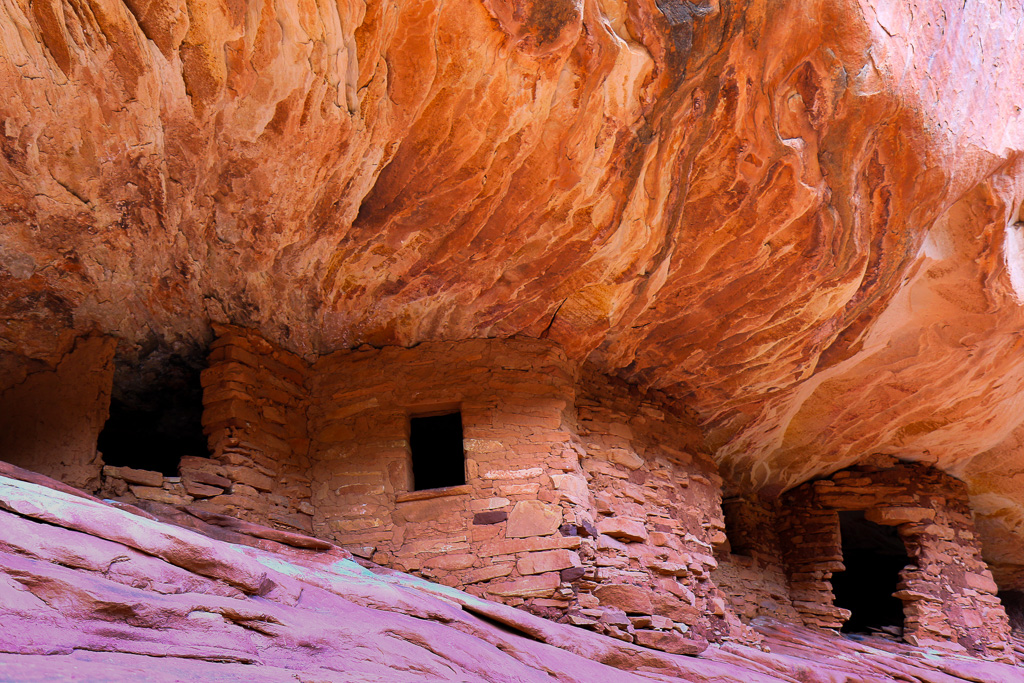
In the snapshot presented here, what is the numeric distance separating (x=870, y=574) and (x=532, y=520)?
22.9 feet

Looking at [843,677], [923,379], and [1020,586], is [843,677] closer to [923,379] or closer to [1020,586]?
[923,379]

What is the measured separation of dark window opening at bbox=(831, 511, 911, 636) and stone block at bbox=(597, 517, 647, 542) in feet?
17.5

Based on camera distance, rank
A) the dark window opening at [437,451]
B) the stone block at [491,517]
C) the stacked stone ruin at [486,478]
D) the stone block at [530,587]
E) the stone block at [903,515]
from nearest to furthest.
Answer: the stone block at [530,587]
the stacked stone ruin at [486,478]
the stone block at [491,517]
the dark window opening at [437,451]
the stone block at [903,515]

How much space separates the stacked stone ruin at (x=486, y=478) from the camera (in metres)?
5.21

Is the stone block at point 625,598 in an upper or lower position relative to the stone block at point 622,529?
lower

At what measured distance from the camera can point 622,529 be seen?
18.8 feet

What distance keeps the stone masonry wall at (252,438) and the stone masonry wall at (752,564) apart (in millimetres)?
3990

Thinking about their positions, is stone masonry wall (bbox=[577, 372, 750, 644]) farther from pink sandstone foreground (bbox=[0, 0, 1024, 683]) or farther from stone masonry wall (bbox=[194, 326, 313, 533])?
stone masonry wall (bbox=[194, 326, 313, 533])

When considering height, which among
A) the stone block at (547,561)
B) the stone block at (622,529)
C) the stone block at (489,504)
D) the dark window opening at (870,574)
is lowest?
the dark window opening at (870,574)

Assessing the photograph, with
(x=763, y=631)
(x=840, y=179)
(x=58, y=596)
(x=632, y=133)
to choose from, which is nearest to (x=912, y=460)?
(x=763, y=631)

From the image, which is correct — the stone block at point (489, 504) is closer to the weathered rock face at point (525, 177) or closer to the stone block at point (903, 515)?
the weathered rock face at point (525, 177)

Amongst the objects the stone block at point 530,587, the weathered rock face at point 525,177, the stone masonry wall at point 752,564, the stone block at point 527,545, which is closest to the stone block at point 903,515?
the stone masonry wall at point 752,564

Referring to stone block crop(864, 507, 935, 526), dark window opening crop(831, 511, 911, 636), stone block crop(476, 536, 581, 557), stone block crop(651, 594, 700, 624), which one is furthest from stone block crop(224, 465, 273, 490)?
dark window opening crop(831, 511, 911, 636)

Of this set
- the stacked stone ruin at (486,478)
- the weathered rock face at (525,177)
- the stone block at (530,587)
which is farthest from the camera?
the stacked stone ruin at (486,478)
